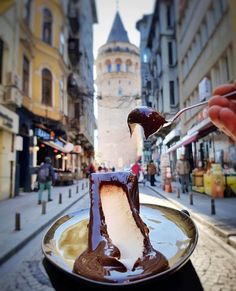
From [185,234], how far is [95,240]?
77cm

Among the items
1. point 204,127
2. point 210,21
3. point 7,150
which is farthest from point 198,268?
point 210,21

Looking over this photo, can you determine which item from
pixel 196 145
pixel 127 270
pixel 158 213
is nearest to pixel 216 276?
pixel 158 213

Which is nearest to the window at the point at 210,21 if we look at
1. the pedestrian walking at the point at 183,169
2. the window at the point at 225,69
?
the window at the point at 225,69

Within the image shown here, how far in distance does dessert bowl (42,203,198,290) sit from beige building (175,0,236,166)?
7.96 metres

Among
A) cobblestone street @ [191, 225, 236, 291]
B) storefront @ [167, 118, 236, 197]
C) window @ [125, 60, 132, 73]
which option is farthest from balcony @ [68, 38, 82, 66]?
window @ [125, 60, 132, 73]

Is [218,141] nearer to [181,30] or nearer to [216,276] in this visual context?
[216,276]

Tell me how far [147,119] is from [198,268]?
2561mm

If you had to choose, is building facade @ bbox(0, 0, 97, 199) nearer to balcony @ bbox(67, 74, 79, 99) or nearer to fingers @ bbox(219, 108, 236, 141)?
balcony @ bbox(67, 74, 79, 99)

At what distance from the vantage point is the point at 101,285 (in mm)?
1594

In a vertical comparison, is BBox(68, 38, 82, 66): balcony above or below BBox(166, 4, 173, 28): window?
below

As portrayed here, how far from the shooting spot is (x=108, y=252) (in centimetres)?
177

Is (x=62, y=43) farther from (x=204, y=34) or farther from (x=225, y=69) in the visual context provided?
(x=225, y=69)

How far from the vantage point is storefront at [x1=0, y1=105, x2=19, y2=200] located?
40.4 feet

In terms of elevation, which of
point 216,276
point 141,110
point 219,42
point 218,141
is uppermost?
point 219,42
